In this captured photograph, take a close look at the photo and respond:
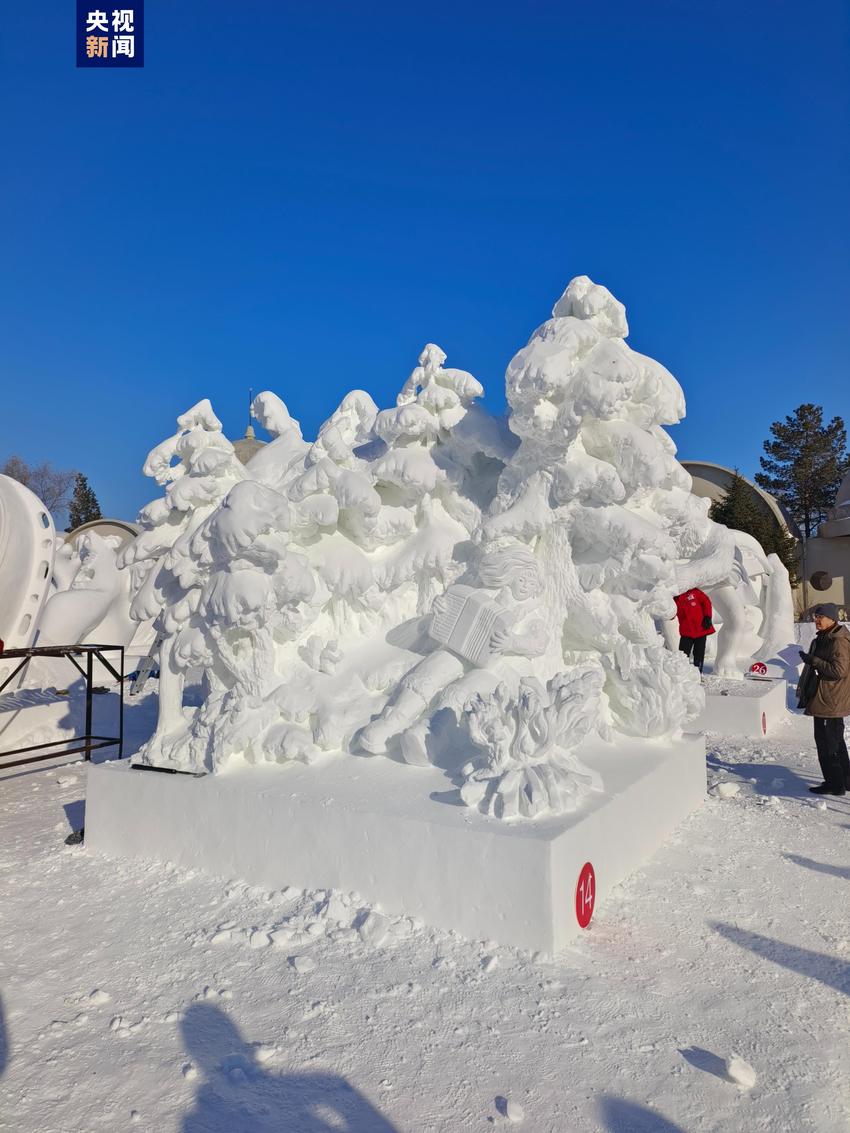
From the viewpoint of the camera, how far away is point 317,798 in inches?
139

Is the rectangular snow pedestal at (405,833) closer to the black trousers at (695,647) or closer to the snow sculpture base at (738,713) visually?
the snow sculpture base at (738,713)

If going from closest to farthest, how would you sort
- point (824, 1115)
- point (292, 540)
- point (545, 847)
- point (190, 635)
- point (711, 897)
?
point (824, 1115)
point (545, 847)
point (711, 897)
point (190, 635)
point (292, 540)

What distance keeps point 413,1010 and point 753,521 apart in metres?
23.2

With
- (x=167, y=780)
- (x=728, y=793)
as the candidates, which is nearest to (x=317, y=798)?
(x=167, y=780)

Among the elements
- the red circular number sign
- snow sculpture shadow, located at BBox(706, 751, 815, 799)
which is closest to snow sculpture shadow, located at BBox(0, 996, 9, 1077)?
the red circular number sign

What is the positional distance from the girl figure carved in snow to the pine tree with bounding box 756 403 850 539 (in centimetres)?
2939

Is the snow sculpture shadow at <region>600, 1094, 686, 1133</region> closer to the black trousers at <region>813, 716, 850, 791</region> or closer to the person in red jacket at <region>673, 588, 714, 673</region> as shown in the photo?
the black trousers at <region>813, 716, 850, 791</region>

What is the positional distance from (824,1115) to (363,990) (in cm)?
141

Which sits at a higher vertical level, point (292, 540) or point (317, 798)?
point (292, 540)

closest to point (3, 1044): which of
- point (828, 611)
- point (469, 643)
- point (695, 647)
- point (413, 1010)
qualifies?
point (413, 1010)

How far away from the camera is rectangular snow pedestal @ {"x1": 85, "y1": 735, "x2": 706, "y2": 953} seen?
295cm

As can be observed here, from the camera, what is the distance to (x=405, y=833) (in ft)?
10.5

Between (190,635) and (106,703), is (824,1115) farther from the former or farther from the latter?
(106,703)

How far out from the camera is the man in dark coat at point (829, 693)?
4.89 m
